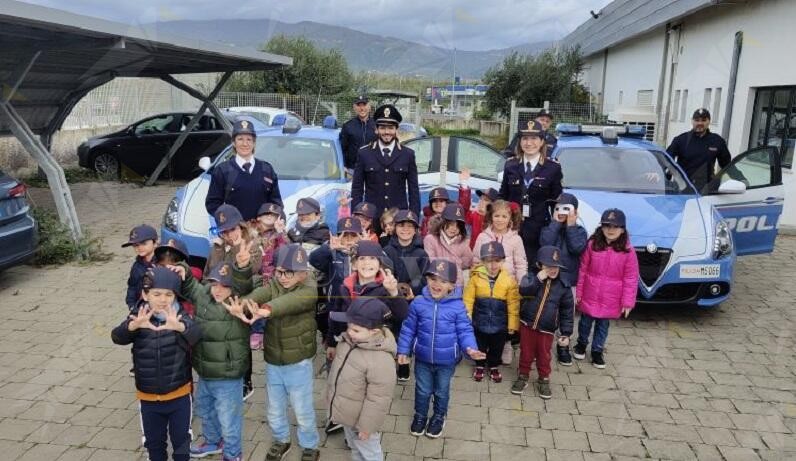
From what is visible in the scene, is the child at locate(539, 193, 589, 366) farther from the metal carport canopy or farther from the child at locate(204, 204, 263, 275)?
the metal carport canopy

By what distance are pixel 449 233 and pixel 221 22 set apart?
14.1 feet

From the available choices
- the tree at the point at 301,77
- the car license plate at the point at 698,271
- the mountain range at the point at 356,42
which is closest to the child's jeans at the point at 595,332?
the car license plate at the point at 698,271

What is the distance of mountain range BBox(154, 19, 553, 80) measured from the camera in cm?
650

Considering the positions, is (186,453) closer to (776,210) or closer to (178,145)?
(776,210)

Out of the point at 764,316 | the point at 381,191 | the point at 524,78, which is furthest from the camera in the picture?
the point at 524,78

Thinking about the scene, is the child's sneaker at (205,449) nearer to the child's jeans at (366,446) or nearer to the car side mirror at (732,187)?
the child's jeans at (366,446)

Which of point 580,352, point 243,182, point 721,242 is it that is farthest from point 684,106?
point 243,182

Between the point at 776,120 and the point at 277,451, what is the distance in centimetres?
1063

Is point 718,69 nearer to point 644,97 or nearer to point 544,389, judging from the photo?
point 644,97

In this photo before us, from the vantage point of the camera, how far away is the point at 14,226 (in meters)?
5.88

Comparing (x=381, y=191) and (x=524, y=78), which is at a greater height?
(x=524, y=78)

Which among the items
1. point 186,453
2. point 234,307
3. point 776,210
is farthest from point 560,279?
point 776,210

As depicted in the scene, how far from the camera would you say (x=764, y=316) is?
5.72 meters

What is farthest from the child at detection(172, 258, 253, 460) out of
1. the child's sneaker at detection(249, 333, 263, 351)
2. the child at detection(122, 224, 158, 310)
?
the child's sneaker at detection(249, 333, 263, 351)
